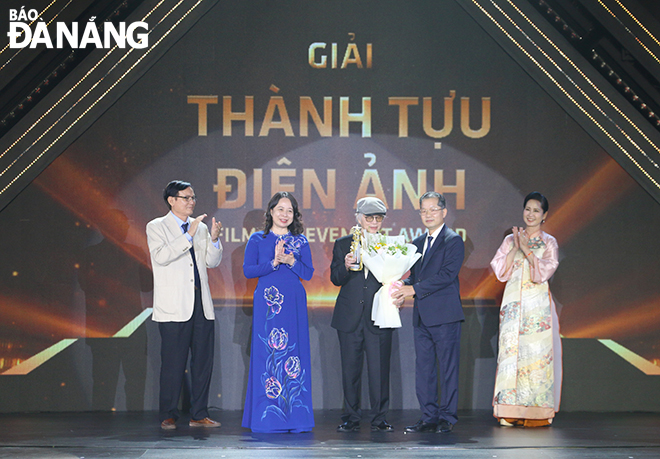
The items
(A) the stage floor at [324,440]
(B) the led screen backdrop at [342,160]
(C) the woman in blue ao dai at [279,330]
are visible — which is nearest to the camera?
(A) the stage floor at [324,440]

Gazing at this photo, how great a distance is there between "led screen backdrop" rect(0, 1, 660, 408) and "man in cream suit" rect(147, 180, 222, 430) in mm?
716

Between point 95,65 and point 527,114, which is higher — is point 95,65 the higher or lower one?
the higher one

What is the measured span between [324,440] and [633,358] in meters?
2.76

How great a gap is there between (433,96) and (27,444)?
151 inches

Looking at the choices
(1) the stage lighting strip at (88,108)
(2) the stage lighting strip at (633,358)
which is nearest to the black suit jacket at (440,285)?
(2) the stage lighting strip at (633,358)

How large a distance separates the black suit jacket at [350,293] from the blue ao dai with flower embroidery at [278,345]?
0.72ft

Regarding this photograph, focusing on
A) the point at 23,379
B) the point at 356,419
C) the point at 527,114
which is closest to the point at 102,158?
the point at 23,379

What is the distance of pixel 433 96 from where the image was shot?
579 centimetres

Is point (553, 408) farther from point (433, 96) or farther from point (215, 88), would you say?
point (215, 88)

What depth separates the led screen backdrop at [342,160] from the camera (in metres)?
5.66

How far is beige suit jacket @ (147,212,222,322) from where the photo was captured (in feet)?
15.8

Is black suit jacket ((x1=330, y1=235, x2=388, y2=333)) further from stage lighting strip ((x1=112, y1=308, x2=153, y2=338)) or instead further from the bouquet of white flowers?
stage lighting strip ((x1=112, y1=308, x2=153, y2=338))

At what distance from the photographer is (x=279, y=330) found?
4652 mm

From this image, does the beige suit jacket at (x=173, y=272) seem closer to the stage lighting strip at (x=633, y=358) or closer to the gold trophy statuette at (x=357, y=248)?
the gold trophy statuette at (x=357, y=248)
